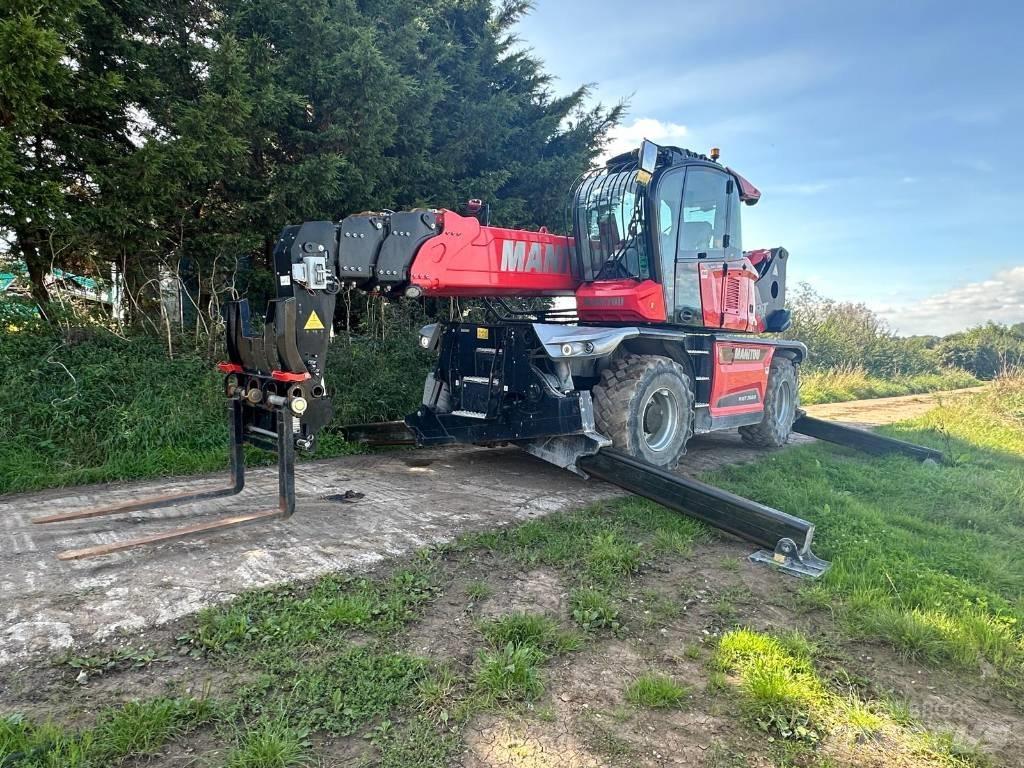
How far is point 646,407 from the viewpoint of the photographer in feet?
18.4

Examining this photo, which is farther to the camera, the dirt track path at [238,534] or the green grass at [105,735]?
the dirt track path at [238,534]

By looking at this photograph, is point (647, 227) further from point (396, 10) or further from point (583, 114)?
point (583, 114)

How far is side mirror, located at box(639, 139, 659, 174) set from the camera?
5477 mm

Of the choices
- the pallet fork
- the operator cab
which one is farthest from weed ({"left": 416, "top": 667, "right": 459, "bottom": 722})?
the operator cab

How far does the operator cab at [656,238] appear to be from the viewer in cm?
576

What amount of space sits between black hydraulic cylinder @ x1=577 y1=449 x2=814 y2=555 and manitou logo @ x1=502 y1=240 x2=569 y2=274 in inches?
75.0

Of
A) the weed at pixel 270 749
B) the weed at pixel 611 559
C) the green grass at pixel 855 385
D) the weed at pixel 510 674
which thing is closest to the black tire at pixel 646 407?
the weed at pixel 611 559

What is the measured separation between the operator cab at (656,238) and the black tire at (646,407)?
572mm

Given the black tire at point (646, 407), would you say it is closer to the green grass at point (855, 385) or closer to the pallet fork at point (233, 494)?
the pallet fork at point (233, 494)

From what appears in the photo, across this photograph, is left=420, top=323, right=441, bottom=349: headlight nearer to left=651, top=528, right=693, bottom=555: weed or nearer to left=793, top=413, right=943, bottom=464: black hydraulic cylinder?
left=651, top=528, right=693, bottom=555: weed

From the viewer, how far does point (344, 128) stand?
7.08 m

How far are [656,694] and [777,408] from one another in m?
6.50

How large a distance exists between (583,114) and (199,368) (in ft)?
26.0

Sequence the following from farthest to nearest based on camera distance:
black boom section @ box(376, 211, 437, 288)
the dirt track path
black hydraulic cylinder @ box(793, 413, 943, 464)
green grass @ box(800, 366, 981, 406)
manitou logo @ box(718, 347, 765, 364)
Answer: green grass @ box(800, 366, 981, 406) → black hydraulic cylinder @ box(793, 413, 943, 464) → manitou logo @ box(718, 347, 765, 364) → black boom section @ box(376, 211, 437, 288) → the dirt track path
